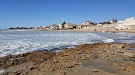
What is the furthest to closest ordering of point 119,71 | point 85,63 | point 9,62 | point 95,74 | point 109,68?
point 9,62 → point 85,63 → point 109,68 → point 119,71 → point 95,74

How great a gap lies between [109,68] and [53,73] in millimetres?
2372

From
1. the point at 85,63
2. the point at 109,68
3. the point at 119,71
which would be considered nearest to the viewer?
the point at 119,71

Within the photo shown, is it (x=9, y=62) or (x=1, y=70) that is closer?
(x=1, y=70)

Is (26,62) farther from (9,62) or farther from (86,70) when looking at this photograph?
(86,70)

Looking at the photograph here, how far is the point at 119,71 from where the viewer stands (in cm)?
666

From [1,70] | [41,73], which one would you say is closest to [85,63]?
[41,73]

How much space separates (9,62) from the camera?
28.9 ft

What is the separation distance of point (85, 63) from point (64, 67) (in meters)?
1.29

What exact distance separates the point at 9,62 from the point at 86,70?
13.9 ft

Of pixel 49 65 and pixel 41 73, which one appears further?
pixel 49 65

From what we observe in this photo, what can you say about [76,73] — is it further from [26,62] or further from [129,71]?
[26,62]

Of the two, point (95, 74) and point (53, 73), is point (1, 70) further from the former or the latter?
point (95, 74)

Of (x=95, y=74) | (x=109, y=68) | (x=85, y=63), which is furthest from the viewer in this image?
(x=85, y=63)

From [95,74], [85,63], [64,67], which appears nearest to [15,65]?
[64,67]
